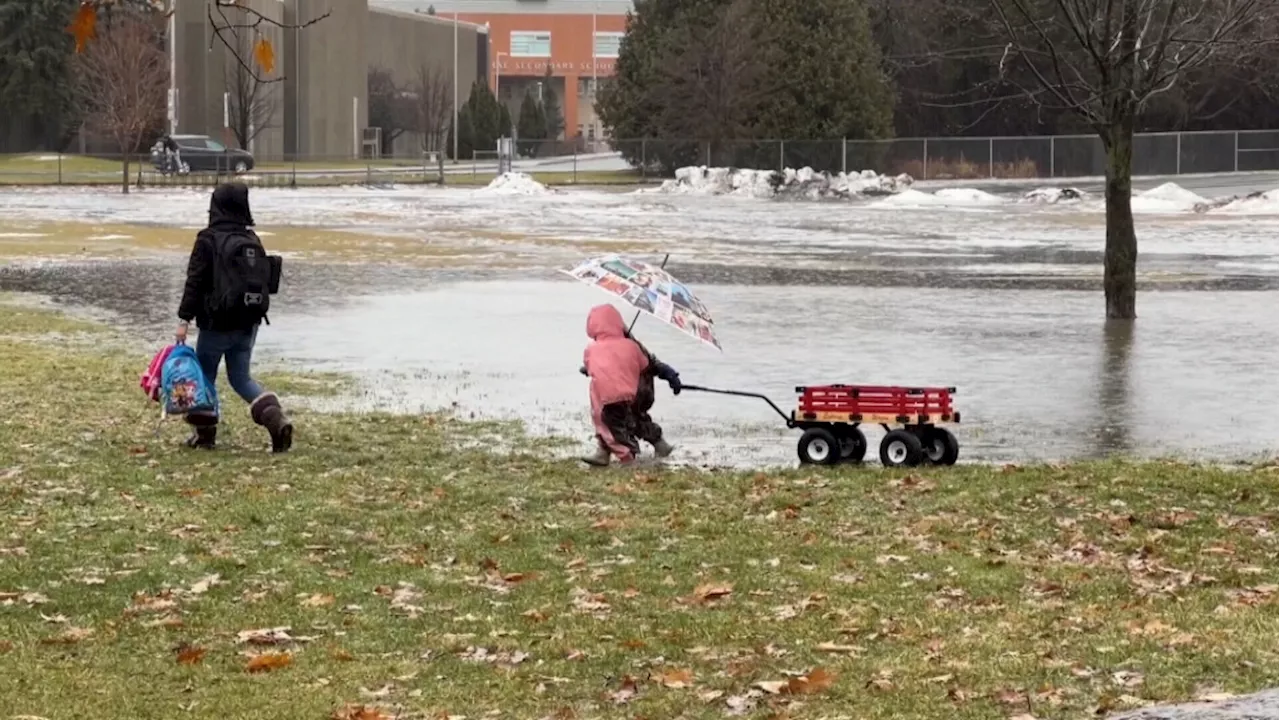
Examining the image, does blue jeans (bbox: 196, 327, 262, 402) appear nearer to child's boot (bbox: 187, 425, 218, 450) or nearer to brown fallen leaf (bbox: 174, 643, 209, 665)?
child's boot (bbox: 187, 425, 218, 450)

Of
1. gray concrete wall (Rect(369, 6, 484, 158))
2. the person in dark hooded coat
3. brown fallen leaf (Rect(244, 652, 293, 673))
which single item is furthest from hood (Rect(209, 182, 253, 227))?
gray concrete wall (Rect(369, 6, 484, 158))

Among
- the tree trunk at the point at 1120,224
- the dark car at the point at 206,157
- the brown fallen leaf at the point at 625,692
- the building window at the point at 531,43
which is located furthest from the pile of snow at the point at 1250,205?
the building window at the point at 531,43

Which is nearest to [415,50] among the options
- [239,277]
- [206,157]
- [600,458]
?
[206,157]

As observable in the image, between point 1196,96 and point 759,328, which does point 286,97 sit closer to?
point 1196,96

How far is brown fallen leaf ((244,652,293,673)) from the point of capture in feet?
21.9

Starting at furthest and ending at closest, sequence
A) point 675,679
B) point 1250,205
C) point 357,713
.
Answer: point 1250,205 < point 675,679 < point 357,713

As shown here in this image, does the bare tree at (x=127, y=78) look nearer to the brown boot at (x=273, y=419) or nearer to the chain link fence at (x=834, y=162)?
the chain link fence at (x=834, y=162)

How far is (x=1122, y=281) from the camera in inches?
856

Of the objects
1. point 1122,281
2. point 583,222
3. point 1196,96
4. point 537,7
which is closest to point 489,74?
point 537,7

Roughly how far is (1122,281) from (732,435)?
9.77 m

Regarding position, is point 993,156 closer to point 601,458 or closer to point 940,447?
point 940,447

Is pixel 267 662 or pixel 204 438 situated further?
pixel 204 438

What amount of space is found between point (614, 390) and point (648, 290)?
2.53 ft

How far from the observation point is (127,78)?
69625 mm
